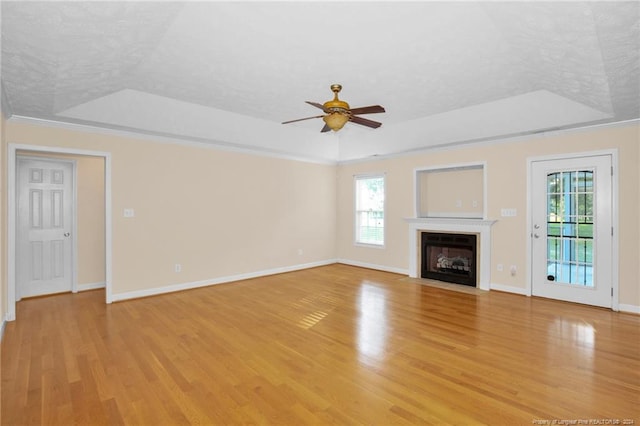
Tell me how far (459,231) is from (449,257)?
0.63m

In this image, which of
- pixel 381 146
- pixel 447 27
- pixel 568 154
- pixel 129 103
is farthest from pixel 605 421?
pixel 129 103

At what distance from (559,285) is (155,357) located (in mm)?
5341

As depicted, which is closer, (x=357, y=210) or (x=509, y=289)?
(x=509, y=289)

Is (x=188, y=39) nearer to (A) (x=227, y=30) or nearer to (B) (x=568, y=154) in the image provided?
(A) (x=227, y=30)

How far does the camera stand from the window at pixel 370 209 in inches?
284

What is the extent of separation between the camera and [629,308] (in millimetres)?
4223

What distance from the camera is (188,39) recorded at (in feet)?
9.86

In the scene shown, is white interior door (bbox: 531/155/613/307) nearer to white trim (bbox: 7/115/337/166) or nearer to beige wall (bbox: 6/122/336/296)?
beige wall (bbox: 6/122/336/296)

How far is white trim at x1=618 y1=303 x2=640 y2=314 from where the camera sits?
4176 mm

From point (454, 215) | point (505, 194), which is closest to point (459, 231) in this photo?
point (454, 215)

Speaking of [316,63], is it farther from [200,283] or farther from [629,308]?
[629,308]

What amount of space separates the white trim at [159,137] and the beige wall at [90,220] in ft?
3.51

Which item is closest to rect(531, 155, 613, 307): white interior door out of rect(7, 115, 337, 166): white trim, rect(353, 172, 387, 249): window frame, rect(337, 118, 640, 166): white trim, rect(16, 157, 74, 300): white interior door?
rect(337, 118, 640, 166): white trim

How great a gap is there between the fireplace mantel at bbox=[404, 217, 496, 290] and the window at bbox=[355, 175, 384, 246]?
2.92 feet
